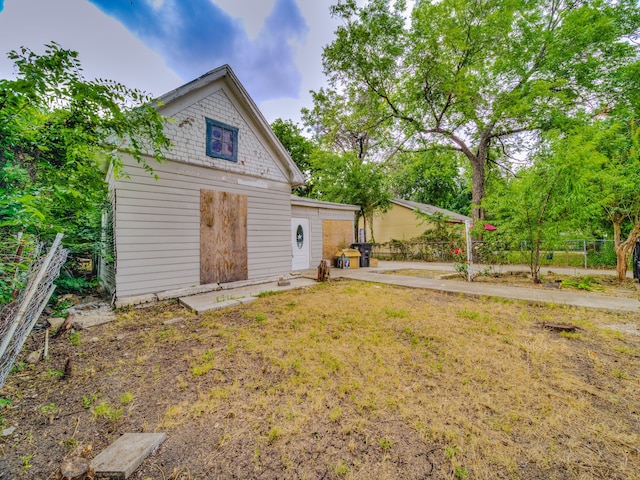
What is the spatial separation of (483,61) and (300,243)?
12.5 meters

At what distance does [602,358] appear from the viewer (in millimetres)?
2926

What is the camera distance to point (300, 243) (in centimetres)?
1023

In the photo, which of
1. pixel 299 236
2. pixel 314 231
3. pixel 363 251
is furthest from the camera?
pixel 363 251

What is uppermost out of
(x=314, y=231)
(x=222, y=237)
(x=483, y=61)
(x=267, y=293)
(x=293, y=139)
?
(x=293, y=139)

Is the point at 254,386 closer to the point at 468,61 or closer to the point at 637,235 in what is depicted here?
the point at 637,235

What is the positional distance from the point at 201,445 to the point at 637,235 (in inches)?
416

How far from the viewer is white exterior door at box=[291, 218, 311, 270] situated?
9953 millimetres

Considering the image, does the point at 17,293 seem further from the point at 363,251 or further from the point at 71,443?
the point at 363,251

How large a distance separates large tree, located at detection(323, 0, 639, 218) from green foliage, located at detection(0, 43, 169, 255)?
12.4 m

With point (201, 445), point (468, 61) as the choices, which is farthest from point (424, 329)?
point (468, 61)

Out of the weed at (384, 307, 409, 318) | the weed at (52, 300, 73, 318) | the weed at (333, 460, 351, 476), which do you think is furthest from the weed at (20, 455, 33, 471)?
the weed at (384, 307, 409, 318)

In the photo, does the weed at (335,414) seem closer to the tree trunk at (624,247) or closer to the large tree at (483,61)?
the tree trunk at (624,247)

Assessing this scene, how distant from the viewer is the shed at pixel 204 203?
522 cm

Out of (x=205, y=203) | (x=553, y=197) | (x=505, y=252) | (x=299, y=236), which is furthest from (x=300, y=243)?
(x=553, y=197)
